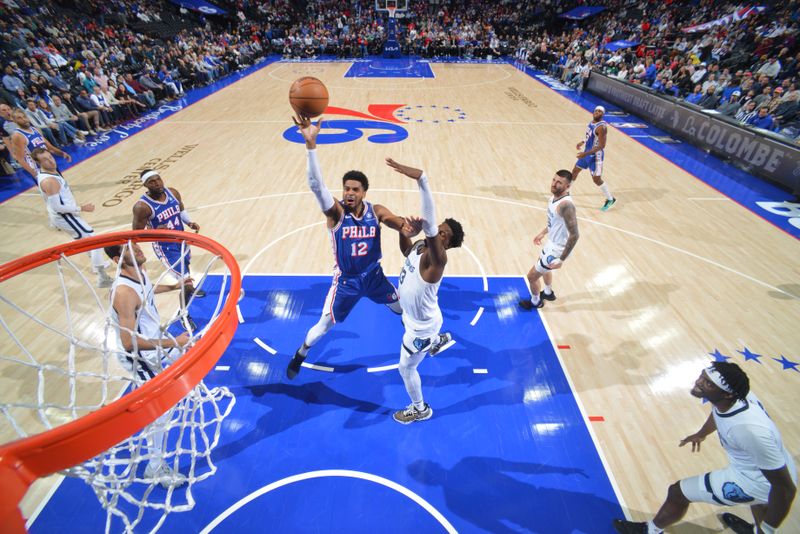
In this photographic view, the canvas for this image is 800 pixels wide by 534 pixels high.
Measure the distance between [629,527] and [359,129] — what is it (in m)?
11.4

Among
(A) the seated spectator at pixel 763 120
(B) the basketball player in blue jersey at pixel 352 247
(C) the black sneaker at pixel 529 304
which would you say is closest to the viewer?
(B) the basketball player in blue jersey at pixel 352 247

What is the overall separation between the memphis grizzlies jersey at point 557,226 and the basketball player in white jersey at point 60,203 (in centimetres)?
584

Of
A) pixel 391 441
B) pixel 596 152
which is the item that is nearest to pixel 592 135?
pixel 596 152

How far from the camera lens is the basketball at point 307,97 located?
3.81 m

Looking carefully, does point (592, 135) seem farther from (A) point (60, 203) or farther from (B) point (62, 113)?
(B) point (62, 113)

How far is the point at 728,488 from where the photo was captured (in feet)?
8.59

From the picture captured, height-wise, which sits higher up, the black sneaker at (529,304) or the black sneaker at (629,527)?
the black sneaker at (629,527)

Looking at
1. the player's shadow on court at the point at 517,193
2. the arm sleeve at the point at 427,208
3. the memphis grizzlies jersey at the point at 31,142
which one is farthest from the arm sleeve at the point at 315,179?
the memphis grizzlies jersey at the point at 31,142

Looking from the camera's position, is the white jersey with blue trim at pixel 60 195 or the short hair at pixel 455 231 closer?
the short hair at pixel 455 231

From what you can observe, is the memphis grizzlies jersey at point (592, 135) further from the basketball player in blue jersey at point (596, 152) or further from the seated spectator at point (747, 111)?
the seated spectator at point (747, 111)

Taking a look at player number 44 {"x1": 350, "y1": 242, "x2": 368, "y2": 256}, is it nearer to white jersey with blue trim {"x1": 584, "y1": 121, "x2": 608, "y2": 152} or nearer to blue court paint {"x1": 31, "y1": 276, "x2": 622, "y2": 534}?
blue court paint {"x1": 31, "y1": 276, "x2": 622, "y2": 534}

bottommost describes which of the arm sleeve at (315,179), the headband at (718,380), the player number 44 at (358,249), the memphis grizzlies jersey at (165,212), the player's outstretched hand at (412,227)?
the memphis grizzlies jersey at (165,212)

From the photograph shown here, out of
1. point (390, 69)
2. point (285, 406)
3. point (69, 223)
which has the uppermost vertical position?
point (69, 223)

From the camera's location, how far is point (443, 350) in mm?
4676
